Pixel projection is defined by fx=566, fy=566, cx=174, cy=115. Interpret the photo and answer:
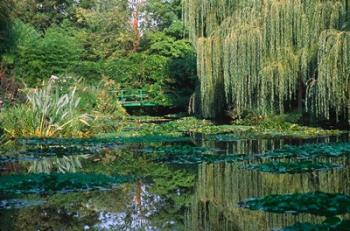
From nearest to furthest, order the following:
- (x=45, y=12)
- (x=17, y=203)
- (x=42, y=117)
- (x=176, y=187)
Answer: (x=17, y=203) → (x=176, y=187) → (x=42, y=117) → (x=45, y=12)

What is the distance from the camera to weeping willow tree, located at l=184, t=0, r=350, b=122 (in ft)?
60.4

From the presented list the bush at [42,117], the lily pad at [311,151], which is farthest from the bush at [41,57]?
the lily pad at [311,151]

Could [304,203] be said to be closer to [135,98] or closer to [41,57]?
[41,57]

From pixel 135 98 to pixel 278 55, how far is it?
51.6ft

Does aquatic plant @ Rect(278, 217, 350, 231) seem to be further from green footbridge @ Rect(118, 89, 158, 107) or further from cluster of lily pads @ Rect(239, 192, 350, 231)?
green footbridge @ Rect(118, 89, 158, 107)

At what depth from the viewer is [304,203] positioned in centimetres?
735

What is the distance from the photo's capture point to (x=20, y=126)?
18516mm

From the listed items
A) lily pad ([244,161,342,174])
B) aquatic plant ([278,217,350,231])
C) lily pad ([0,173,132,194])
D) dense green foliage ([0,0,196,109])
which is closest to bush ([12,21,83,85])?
dense green foliage ([0,0,196,109])

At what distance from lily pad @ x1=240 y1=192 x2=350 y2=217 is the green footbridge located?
2650cm

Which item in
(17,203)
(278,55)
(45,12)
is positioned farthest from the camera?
(45,12)

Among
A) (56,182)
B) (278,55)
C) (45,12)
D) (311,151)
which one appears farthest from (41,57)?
(56,182)

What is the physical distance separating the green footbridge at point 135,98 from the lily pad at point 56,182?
23.8 m

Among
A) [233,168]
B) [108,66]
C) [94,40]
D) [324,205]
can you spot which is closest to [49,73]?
[108,66]

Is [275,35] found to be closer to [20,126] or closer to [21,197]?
[20,126]
